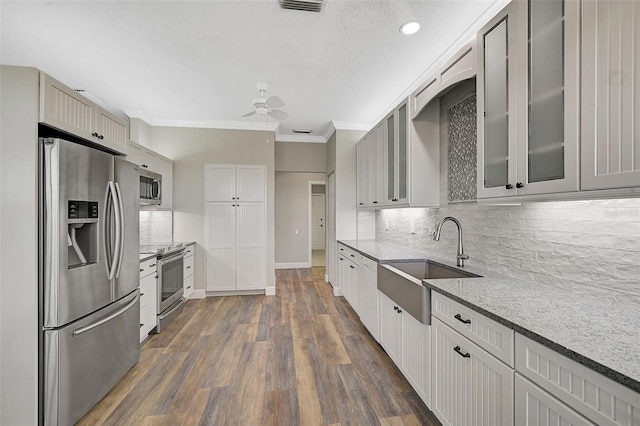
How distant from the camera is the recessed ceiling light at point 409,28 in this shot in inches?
Answer: 89.7

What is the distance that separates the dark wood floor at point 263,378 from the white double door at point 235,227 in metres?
0.94

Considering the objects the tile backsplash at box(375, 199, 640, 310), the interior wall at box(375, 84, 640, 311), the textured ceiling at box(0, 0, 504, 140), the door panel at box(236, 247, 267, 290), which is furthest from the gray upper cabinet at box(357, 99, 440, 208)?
the door panel at box(236, 247, 267, 290)

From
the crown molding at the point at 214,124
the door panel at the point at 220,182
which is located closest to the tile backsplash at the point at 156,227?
the door panel at the point at 220,182

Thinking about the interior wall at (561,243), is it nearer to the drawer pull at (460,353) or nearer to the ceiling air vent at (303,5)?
the drawer pull at (460,353)

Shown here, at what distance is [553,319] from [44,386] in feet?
8.87

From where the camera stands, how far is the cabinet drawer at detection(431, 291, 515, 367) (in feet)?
3.84

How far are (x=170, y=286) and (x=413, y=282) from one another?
3130 millimetres

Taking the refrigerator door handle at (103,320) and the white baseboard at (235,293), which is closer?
the refrigerator door handle at (103,320)

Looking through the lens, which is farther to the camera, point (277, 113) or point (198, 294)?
point (198, 294)

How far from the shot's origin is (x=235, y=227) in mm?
4738

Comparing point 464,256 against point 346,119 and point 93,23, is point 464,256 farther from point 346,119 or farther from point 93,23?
point 93,23

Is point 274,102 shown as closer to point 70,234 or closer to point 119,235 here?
point 119,235

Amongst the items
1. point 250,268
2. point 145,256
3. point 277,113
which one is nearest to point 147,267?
point 145,256

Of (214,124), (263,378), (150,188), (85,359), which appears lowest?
(263,378)
